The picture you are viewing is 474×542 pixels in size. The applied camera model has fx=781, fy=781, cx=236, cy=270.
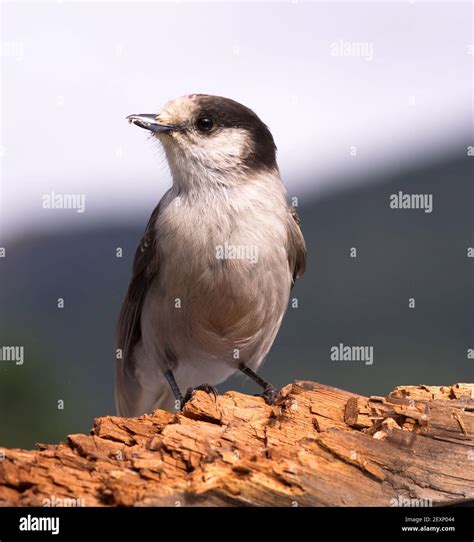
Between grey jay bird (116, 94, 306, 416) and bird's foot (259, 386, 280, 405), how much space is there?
22 millimetres

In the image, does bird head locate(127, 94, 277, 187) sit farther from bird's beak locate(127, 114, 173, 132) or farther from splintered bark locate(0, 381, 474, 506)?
splintered bark locate(0, 381, 474, 506)

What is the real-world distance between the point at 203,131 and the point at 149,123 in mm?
517

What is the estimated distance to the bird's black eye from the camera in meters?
7.45

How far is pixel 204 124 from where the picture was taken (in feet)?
24.5

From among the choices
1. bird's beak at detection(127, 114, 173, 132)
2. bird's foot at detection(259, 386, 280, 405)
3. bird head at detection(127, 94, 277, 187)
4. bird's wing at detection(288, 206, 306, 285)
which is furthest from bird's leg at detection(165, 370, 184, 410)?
bird's beak at detection(127, 114, 173, 132)

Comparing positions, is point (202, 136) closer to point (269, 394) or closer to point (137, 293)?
point (137, 293)

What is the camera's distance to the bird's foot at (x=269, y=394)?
22.2 ft

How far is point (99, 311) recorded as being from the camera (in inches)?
869

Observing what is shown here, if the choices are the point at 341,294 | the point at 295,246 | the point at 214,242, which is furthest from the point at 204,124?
the point at 341,294

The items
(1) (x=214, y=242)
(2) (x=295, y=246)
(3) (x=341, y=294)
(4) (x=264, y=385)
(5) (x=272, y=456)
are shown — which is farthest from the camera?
(3) (x=341, y=294)

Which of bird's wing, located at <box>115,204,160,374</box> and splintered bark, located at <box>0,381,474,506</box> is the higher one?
bird's wing, located at <box>115,204,160,374</box>

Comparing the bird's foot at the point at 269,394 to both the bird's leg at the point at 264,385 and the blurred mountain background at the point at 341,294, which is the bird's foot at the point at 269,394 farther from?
the blurred mountain background at the point at 341,294

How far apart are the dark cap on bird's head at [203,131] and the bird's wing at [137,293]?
2.97ft
